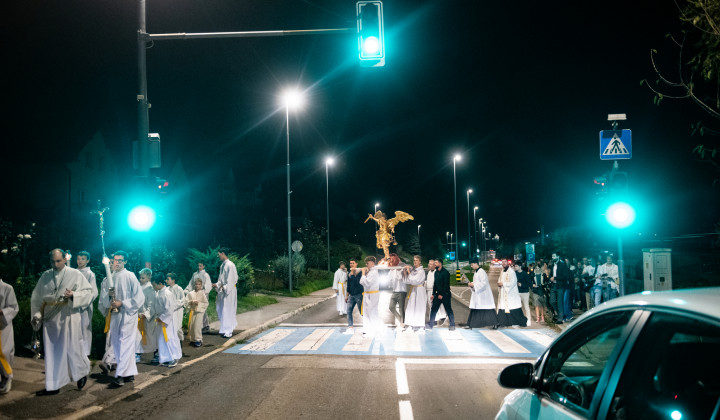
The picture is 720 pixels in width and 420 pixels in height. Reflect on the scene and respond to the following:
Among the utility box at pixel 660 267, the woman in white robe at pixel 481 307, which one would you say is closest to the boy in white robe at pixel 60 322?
the woman in white robe at pixel 481 307

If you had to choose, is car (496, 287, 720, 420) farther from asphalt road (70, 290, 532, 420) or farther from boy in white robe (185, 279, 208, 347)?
boy in white robe (185, 279, 208, 347)

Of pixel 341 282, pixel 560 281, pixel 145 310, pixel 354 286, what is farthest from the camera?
pixel 341 282

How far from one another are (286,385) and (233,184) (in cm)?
6144

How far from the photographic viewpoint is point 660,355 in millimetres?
2449

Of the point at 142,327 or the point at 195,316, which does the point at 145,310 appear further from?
the point at 195,316

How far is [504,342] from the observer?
40.3 feet

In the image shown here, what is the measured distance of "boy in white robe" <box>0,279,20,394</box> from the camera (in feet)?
25.3

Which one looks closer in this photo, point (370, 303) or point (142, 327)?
point (142, 327)

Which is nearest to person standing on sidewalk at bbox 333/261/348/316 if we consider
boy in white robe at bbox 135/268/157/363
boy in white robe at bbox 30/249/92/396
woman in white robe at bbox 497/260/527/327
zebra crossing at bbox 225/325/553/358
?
zebra crossing at bbox 225/325/553/358

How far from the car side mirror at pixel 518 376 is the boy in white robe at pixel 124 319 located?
22.3 ft

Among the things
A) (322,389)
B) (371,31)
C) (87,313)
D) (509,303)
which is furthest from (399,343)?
(371,31)

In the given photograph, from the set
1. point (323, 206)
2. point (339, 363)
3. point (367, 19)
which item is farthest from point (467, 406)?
point (323, 206)

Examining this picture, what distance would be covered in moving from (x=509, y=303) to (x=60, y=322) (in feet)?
36.3

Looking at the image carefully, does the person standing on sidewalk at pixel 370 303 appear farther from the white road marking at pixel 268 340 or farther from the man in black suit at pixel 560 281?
the man in black suit at pixel 560 281
